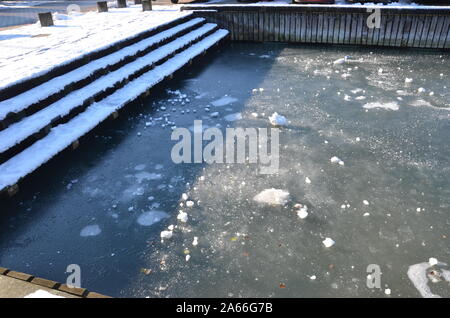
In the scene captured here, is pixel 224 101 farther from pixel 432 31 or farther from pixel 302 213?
pixel 432 31

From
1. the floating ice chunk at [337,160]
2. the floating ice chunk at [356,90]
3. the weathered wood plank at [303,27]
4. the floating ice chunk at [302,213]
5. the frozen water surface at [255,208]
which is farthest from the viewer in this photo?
the weathered wood plank at [303,27]

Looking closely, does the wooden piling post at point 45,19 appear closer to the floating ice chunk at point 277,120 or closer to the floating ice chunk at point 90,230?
the floating ice chunk at point 277,120

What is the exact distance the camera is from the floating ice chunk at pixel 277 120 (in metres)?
6.69

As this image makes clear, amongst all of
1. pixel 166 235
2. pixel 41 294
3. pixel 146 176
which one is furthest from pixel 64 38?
pixel 41 294

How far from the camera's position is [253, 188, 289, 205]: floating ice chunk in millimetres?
4664

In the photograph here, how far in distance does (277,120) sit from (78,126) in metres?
3.75

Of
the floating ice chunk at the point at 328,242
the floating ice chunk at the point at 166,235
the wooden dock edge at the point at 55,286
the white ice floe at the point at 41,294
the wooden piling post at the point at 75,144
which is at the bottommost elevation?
the floating ice chunk at the point at 328,242

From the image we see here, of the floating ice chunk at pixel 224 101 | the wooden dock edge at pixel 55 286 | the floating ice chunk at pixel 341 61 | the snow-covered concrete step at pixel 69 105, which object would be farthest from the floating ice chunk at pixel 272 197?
the floating ice chunk at pixel 341 61

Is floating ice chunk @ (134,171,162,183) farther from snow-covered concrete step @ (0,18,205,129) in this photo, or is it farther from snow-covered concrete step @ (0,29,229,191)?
snow-covered concrete step @ (0,18,205,129)

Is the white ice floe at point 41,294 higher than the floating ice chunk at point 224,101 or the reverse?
higher

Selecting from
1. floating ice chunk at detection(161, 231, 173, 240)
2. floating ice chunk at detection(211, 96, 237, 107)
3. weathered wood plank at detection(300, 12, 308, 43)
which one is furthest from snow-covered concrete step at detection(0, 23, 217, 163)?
A: weathered wood plank at detection(300, 12, 308, 43)

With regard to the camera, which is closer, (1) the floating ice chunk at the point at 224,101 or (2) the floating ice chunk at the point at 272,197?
(2) the floating ice chunk at the point at 272,197

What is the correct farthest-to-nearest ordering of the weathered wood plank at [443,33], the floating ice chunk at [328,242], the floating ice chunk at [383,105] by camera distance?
the weathered wood plank at [443,33], the floating ice chunk at [383,105], the floating ice chunk at [328,242]

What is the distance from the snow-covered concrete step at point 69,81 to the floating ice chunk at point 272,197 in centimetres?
421
